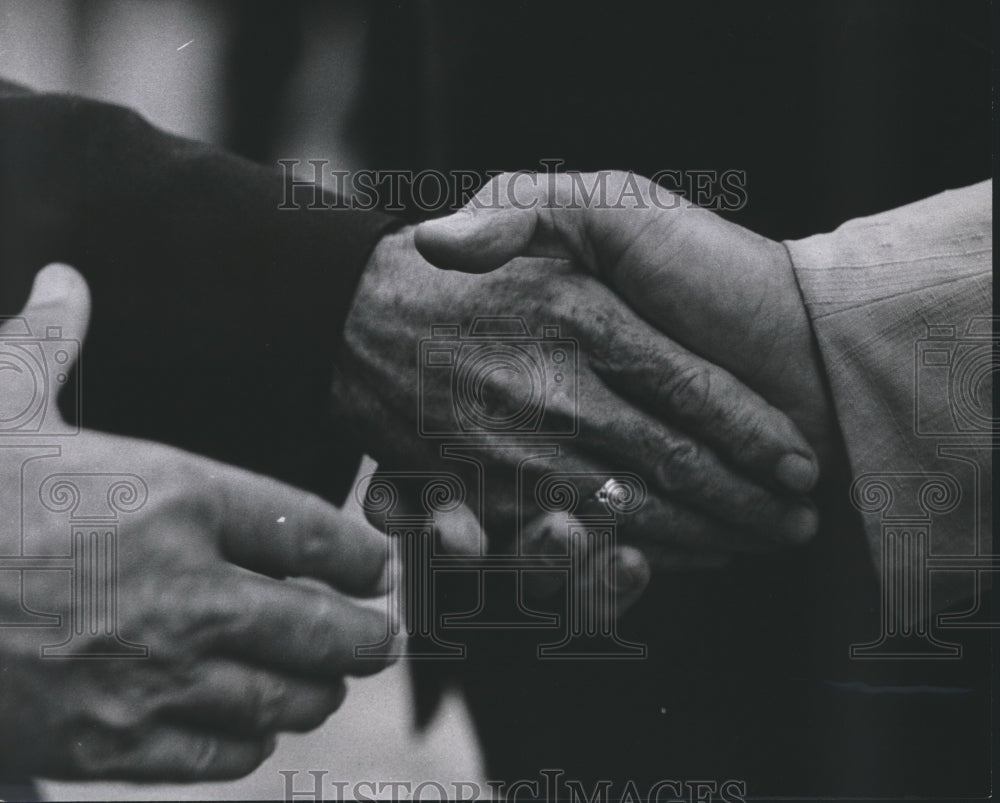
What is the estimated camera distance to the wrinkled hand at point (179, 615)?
129cm

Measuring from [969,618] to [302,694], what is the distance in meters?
0.78

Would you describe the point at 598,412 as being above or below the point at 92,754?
above

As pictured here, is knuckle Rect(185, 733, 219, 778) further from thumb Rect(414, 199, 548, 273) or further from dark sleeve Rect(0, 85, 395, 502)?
thumb Rect(414, 199, 548, 273)

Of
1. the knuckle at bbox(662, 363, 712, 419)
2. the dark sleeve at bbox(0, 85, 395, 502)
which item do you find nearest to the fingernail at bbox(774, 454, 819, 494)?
the knuckle at bbox(662, 363, 712, 419)

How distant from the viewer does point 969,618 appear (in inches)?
52.2

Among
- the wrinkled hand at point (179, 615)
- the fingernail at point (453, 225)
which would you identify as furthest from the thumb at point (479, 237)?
the wrinkled hand at point (179, 615)

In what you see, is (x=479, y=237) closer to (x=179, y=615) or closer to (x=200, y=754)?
(x=179, y=615)

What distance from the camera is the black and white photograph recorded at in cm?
129

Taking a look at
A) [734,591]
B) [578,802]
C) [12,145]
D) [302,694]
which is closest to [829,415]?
[734,591]

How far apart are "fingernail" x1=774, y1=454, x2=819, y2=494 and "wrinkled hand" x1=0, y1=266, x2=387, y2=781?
46 cm

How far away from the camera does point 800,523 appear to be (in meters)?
1.30

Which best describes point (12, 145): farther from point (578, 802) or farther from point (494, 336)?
point (578, 802)

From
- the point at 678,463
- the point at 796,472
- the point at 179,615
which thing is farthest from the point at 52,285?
the point at 796,472

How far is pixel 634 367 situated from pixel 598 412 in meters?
0.06
